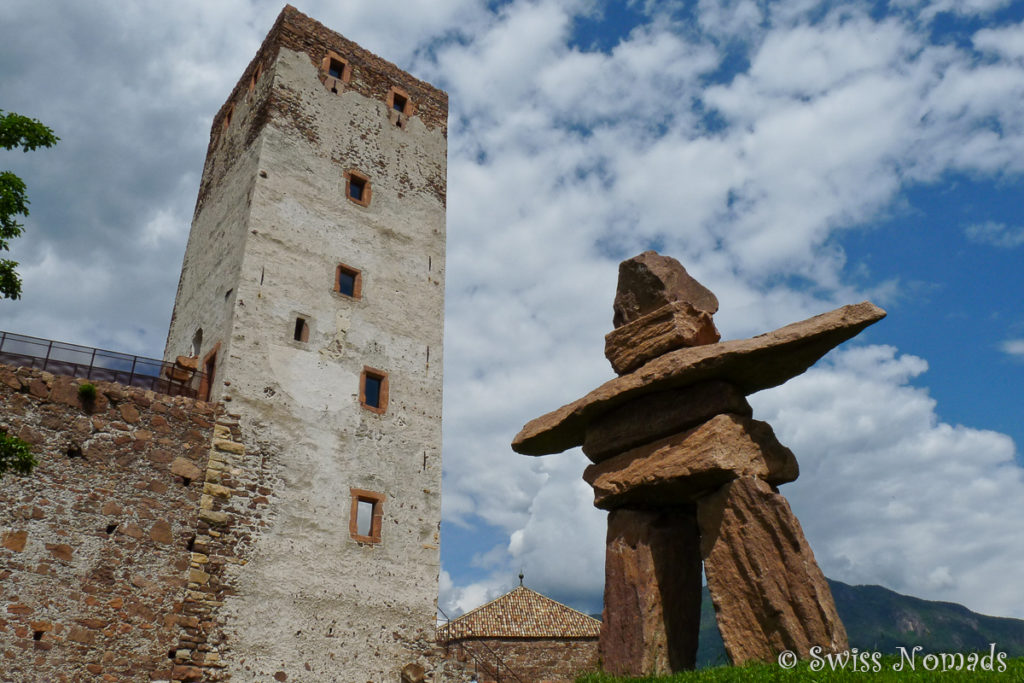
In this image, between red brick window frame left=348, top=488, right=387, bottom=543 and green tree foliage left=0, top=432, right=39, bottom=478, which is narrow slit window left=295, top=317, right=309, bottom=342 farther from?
green tree foliage left=0, top=432, right=39, bottom=478

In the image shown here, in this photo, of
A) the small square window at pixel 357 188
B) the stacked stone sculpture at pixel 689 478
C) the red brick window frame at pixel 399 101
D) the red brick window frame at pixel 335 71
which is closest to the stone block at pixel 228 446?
the stacked stone sculpture at pixel 689 478

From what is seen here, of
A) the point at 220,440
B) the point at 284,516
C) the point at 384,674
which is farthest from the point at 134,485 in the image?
the point at 384,674

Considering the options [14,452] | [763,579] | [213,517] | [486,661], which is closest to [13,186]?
[14,452]

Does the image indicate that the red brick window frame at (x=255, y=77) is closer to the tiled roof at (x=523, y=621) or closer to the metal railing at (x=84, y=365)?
the metal railing at (x=84, y=365)

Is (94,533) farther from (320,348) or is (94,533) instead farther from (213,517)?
(320,348)

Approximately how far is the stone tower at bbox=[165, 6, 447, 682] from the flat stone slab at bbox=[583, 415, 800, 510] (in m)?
7.91

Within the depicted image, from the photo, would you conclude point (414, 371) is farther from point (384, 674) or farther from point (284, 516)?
point (384, 674)

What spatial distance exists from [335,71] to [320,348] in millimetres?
8562

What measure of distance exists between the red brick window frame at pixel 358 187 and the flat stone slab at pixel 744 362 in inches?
439

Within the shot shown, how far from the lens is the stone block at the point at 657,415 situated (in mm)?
10289

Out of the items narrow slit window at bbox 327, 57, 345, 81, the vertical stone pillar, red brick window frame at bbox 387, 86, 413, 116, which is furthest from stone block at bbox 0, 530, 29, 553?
red brick window frame at bbox 387, 86, 413, 116

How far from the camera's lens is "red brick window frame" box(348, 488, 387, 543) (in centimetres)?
1703

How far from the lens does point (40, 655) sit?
12539mm

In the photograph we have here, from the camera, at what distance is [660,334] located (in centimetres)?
1111
